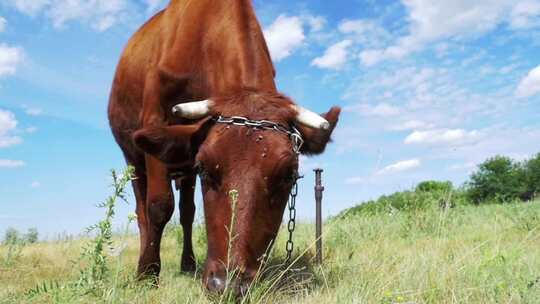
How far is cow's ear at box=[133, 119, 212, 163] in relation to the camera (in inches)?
165

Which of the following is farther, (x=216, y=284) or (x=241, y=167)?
(x=241, y=167)

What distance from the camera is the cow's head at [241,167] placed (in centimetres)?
348

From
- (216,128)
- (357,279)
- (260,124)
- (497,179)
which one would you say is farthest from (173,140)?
(497,179)

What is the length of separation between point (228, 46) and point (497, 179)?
49.7 metres

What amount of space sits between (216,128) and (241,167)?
0.50 meters

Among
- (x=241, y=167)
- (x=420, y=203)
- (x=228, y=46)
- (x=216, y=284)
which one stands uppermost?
(x=228, y=46)

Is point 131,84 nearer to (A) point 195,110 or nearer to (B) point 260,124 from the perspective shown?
(A) point 195,110

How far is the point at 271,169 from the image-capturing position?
3627 millimetres

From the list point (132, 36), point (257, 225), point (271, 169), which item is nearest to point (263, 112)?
point (271, 169)

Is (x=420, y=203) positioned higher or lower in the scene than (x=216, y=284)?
higher

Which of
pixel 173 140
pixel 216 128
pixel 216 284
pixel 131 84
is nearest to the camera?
pixel 216 284

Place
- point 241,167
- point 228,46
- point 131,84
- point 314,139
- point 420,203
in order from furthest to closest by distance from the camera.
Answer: point 420,203, point 131,84, point 228,46, point 314,139, point 241,167

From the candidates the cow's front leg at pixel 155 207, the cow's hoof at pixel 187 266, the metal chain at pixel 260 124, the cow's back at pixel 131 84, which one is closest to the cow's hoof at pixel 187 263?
the cow's hoof at pixel 187 266

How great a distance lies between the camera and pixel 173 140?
4254 millimetres
